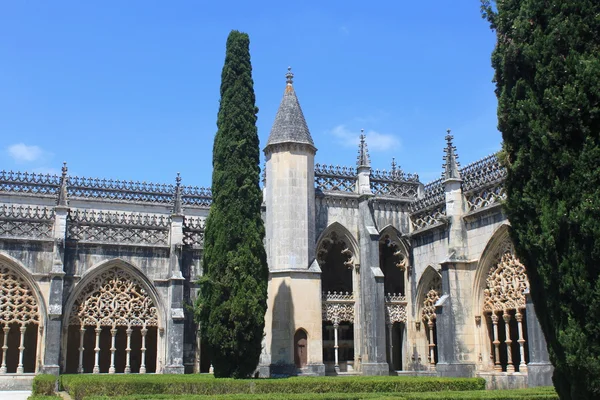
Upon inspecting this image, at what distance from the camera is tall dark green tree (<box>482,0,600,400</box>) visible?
8914 millimetres

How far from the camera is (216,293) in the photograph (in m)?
19.7

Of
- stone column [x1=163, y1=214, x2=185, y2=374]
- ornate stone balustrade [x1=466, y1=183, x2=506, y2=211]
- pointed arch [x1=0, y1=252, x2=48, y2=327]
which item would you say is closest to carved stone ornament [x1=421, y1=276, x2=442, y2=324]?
ornate stone balustrade [x1=466, y1=183, x2=506, y2=211]

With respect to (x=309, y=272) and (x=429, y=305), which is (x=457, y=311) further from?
(x=309, y=272)

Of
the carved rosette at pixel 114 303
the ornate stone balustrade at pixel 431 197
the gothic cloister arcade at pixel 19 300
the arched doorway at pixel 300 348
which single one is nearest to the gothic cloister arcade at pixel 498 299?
the ornate stone balustrade at pixel 431 197

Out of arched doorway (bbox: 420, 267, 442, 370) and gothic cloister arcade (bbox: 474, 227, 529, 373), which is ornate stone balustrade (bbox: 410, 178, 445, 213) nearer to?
arched doorway (bbox: 420, 267, 442, 370)

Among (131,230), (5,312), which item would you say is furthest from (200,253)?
(5,312)

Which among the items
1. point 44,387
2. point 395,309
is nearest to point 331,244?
point 395,309

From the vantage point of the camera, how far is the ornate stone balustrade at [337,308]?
2483 centimetres

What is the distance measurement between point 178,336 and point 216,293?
507cm

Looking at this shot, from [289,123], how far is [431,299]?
8.31m

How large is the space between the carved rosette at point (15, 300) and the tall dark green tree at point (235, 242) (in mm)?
6600

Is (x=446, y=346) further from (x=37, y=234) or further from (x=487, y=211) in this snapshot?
(x=37, y=234)

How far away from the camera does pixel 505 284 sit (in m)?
20.6

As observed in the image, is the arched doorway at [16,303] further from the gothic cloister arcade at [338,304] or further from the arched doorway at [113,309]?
the gothic cloister arcade at [338,304]
